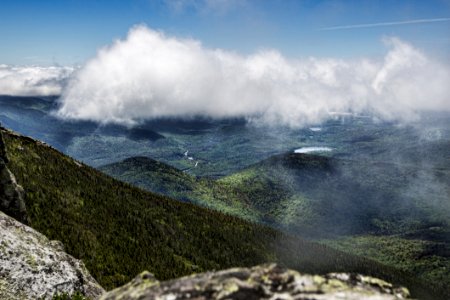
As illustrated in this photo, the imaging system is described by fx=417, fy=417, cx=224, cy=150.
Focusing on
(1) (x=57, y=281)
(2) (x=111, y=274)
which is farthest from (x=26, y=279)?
(2) (x=111, y=274)

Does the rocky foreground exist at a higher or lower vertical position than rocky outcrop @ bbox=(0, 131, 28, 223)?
higher

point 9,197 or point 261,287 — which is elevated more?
point 261,287

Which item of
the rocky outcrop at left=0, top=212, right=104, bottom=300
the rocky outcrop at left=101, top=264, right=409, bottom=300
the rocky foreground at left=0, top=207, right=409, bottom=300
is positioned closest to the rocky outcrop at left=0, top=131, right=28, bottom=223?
the rocky outcrop at left=0, top=212, right=104, bottom=300

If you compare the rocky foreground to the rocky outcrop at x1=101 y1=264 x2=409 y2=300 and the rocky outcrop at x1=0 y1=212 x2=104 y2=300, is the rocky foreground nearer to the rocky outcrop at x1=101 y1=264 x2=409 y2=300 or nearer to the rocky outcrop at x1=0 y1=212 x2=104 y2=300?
the rocky outcrop at x1=101 y1=264 x2=409 y2=300

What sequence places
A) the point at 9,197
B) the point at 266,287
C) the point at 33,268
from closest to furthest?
the point at 266,287 → the point at 33,268 → the point at 9,197

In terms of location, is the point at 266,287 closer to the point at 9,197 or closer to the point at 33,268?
the point at 33,268

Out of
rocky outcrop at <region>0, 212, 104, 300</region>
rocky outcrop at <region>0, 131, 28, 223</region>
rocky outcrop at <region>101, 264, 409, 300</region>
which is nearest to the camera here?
rocky outcrop at <region>101, 264, 409, 300</region>

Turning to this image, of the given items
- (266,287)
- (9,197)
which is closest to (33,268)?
(9,197)
